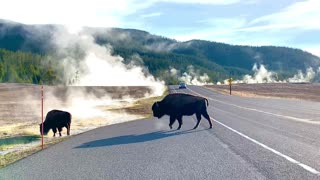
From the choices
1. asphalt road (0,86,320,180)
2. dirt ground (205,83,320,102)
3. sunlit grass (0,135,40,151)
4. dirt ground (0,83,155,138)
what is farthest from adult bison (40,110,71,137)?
dirt ground (205,83,320,102)

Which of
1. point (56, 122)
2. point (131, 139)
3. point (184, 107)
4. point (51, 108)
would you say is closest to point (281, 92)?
point (51, 108)

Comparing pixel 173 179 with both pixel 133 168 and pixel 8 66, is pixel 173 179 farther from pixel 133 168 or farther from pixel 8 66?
pixel 8 66

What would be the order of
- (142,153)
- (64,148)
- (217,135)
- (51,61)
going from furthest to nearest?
(51,61) → (217,135) → (64,148) → (142,153)

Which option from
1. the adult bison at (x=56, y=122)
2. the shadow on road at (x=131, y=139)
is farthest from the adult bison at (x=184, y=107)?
the adult bison at (x=56, y=122)

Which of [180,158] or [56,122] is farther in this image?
[56,122]

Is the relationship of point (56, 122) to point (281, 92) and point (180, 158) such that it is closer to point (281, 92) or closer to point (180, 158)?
point (180, 158)

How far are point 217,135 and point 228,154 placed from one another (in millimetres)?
4762

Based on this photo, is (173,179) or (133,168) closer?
(173,179)

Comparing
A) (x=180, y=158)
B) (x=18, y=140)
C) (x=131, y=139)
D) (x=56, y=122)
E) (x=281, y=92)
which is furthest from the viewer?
(x=281, y=92)

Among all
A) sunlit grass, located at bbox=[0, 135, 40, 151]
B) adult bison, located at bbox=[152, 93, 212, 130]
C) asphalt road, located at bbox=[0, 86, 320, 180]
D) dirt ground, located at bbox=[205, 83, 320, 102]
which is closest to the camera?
asphalt road, located at bbox=[0, 86, 320, 180]

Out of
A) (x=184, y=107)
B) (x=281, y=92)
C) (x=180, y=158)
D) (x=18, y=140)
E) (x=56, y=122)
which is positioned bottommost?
(x=281, y=92)

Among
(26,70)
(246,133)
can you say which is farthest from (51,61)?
(246,133)

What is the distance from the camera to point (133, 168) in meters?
9.89

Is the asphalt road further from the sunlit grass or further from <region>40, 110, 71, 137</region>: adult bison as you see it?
<region>40, 110, 71, 137</region>: adult bison
